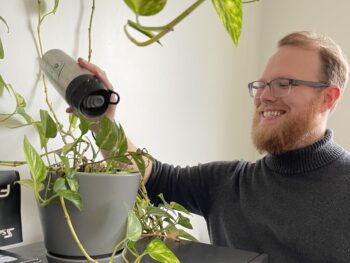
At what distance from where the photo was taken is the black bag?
1.95ft

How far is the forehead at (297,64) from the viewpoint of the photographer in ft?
3.95

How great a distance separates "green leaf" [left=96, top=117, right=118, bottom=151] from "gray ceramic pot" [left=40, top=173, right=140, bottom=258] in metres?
0.05

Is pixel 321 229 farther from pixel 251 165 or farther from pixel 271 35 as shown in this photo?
pixel 271 35

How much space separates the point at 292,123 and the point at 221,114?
0.41 m

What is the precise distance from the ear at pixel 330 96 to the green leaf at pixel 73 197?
94 cm

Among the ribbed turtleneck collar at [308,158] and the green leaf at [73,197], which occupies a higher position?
the green leaf at [73,197]

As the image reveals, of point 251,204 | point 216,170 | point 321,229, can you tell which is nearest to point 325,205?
point 321,229

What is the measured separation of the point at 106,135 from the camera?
0.55 m

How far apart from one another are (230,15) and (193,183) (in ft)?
2.84

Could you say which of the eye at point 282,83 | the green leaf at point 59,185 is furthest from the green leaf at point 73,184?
the eye at point 282,83

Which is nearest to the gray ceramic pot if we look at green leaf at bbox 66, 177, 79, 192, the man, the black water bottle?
green leaf at bbox 66, 177, 79, 192

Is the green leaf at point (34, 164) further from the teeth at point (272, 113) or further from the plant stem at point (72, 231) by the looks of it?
the teeth at point (272, 113)

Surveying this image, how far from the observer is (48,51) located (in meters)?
0.73

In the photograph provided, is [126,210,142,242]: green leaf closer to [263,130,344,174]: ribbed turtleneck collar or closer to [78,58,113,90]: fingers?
[78,58,113,90]: fingers
